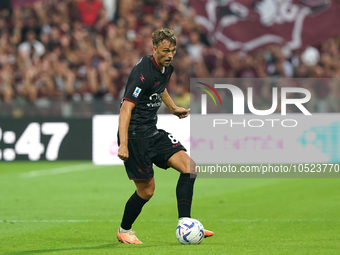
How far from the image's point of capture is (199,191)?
37.3 feet

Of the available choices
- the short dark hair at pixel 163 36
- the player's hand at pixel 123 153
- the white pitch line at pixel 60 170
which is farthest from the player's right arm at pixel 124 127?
the white pitch line at pixel 60 170

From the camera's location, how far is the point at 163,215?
8641mm

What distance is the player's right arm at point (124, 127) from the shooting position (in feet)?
18.8

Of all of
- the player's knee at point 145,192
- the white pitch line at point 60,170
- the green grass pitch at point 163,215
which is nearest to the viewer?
the green grass pitch at point 163,215

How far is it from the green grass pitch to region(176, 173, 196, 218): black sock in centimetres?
35

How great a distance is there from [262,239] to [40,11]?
46.7 feet

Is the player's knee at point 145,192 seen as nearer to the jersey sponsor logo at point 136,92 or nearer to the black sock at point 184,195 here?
the black sock at point 184,195

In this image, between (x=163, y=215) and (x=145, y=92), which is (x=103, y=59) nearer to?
(x=163, y=215)

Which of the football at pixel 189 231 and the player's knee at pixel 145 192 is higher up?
the player's knee at pixel 145 192

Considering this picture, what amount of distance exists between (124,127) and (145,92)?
1.60 feet

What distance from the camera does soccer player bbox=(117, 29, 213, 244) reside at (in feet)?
19.5

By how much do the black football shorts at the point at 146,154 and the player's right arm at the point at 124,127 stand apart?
1.28 feet

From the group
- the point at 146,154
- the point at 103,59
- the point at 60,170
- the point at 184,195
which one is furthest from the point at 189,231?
the point at 103,59

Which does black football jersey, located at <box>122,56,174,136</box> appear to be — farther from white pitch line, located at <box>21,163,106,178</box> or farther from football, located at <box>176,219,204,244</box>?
white pitch line, located at <box>21,163,106,178</box>
